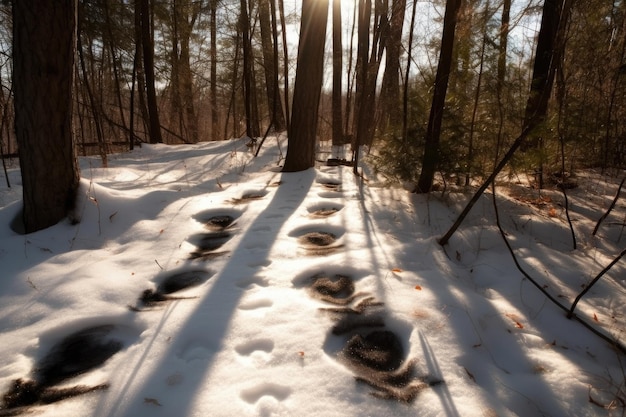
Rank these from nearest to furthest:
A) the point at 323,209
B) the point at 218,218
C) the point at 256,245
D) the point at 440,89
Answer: the point at 256,245
the point at 440,89
the point at 218,218
the point at 323,209

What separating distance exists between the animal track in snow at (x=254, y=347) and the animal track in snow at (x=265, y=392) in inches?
9.1

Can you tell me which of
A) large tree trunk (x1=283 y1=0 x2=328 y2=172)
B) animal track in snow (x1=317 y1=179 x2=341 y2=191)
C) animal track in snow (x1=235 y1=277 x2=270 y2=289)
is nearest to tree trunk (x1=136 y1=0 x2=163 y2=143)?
large tree trunk (x1=283 y1=0 x2=328 y2=172)

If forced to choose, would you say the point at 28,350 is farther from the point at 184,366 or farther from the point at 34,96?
the point at 34,96

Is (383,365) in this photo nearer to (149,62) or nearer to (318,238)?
→ (318,238)

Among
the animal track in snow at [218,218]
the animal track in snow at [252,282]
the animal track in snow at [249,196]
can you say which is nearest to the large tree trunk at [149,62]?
the animal track in snow at [249,196]

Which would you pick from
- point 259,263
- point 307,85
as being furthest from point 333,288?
point 307,85

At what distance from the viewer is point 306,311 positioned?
205 centimetres

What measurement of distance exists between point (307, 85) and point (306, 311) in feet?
13.2

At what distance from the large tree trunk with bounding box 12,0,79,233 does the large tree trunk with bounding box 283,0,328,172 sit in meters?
2.88

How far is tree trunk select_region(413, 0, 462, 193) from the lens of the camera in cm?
337

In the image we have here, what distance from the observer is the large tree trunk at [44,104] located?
2.94 metres

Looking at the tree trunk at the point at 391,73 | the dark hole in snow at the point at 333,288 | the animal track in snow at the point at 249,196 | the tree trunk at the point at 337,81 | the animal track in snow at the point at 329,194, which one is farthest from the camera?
the tree trunk at the point at 337,81

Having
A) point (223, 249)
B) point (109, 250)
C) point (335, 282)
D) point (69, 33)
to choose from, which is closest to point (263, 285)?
point (335, 282)

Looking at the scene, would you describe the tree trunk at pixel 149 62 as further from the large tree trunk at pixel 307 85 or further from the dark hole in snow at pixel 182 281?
the dark hole in snow at pixel 182 281
